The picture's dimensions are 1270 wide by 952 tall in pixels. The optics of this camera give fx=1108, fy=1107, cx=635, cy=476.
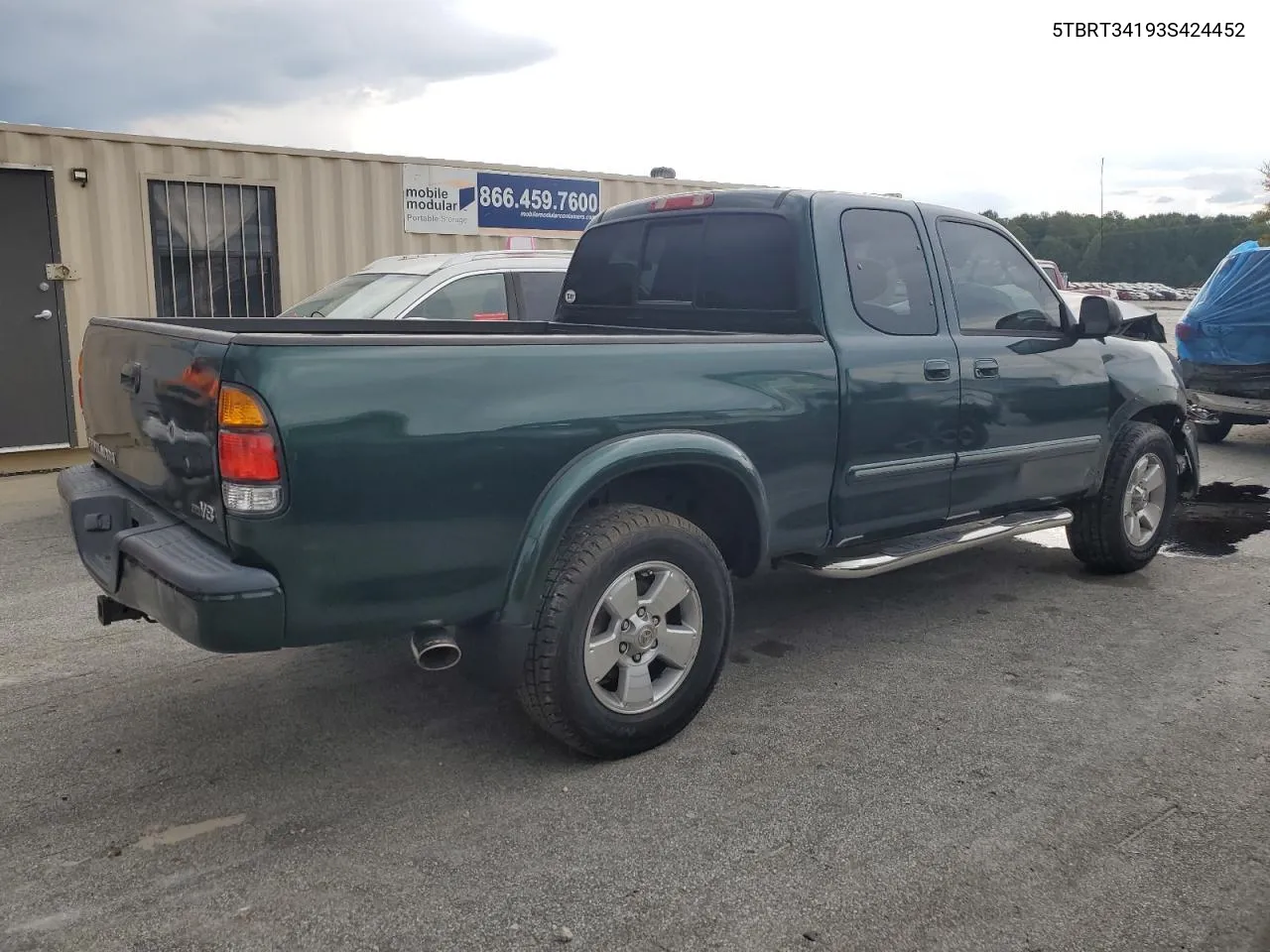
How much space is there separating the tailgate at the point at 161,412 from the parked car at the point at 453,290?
342 centimetres

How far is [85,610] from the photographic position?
5156mm

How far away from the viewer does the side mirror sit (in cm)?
509

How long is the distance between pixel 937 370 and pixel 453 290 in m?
4.05

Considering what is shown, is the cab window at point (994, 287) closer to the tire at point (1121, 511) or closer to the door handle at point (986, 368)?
the door handle at point (986, 368)

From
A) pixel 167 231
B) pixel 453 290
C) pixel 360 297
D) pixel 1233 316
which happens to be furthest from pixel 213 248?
pixel 1233 316

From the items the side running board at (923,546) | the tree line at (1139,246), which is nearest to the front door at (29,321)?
the side running board at (923,546)

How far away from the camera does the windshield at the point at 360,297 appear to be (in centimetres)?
735

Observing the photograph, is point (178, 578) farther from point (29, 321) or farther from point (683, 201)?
point (29, 321)

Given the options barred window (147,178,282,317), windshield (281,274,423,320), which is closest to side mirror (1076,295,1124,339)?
windshield (281,274,423,320)

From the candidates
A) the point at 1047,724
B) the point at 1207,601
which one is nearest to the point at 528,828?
the point at 1047,724

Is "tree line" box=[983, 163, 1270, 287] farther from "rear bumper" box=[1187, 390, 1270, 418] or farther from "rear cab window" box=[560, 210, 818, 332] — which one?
"rear cab window" box=[560, 210, 818, 332]

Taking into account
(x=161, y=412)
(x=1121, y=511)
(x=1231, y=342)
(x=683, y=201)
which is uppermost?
(x=683, y=201)

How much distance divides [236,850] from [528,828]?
794 millimetres

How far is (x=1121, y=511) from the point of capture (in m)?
5.62
